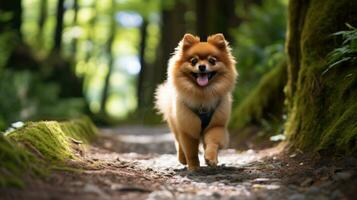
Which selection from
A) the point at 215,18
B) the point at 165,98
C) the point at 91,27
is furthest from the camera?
the point at 91,27

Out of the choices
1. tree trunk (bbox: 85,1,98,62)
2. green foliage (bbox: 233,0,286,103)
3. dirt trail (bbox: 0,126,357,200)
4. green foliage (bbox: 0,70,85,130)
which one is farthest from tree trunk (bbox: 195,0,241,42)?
tree trunk (bbox: 85,1,98,62)

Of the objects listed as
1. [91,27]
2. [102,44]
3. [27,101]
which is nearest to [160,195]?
[27,101]

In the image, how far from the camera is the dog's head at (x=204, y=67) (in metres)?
6.28

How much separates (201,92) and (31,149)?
2413 mm

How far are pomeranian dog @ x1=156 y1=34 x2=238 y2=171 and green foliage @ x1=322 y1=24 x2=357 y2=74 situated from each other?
1.23 metres

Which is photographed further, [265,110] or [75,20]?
[75,20]

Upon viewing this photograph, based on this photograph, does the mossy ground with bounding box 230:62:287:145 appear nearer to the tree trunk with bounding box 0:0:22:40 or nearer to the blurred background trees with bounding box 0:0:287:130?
the blurred background trees with bounding box 0:0:287:130

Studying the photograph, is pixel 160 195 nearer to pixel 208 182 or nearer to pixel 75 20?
pixel 208 182

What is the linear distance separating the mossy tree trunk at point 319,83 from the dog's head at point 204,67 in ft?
3.52

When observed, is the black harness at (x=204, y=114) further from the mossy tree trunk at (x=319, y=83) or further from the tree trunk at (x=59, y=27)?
the tree trunk at (x=59, y=27)

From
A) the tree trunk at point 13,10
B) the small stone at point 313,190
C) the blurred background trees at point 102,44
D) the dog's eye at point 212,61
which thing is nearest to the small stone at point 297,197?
the small stone at point 313,190

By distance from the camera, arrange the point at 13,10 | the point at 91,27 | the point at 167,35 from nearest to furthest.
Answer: the point at 13,10 < the point at 167,35 < the point at 91,27

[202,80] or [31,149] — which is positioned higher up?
[202,80]

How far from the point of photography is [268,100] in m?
9.77
